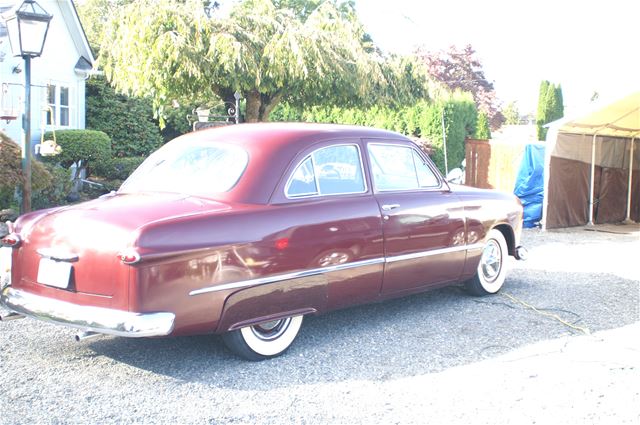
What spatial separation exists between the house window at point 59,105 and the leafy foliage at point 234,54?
17.8ft

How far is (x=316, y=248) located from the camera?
4.78 meters

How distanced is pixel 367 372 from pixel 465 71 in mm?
44574

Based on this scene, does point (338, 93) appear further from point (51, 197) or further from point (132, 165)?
point (132, 165)

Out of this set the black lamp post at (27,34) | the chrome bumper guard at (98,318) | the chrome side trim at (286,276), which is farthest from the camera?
the black lamp post at (27,34)

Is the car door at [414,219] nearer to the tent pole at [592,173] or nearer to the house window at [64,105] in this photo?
the tent pole at [592,173]

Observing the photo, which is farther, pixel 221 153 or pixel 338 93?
pixel 338 93

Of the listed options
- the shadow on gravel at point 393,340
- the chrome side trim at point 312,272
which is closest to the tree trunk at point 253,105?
the shadow on gravel at point 393,340

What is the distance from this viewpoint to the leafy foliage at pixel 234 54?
11141 millimetres

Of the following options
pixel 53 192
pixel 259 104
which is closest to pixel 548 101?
pixel 259 104

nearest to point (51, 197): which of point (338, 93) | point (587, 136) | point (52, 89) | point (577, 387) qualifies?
point (338, 93)

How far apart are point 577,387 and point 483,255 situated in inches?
99.0

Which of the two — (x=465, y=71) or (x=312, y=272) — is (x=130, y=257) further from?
(x=465, y=71)

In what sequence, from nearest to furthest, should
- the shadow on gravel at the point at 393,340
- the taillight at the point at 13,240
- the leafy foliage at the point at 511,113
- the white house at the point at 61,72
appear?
1. the shadow on gravel at the point at 393,340
2. the taillight at the point at 13,240
3. the white house at the point at 61,72
4. the leafy foliage at the point at 511,113

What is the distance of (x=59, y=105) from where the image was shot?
57.1 feet
